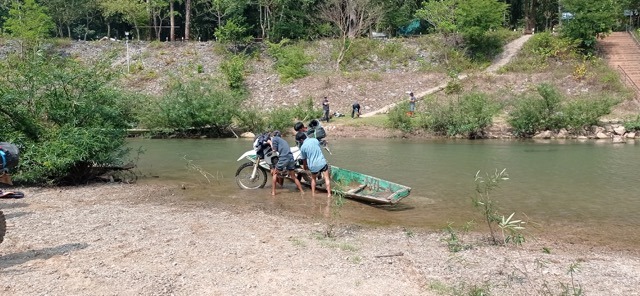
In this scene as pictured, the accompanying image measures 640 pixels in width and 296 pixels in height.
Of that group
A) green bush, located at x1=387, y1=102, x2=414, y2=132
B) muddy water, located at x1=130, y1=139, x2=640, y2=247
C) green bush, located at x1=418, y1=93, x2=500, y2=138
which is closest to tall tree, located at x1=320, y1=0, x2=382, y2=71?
Answer: green bush, located at x1=387, y1=102, x2=414, y2=132

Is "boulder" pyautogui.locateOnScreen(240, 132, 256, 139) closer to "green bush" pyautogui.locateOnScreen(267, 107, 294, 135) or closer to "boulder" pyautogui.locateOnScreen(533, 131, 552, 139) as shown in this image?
"green bush" pyautogui.locateOnScreen(267, 107, 294, 135)

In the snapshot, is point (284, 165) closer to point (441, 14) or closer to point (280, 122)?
point (280, 122)

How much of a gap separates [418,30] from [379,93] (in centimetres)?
2074

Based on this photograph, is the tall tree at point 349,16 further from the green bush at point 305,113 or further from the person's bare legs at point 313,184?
the person's bare legs at point 313,184

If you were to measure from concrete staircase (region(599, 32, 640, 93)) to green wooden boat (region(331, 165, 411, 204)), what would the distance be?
3049 centimetres

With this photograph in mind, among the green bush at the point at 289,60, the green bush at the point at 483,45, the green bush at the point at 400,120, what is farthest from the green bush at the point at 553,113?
the green bush at the point at 289,60

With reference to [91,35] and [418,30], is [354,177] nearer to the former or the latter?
[418,30]

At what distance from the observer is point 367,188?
13.0m

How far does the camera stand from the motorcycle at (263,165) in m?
13.7

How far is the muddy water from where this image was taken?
443 inches

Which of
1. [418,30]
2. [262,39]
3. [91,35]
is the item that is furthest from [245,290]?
[91,35]

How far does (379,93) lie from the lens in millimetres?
38719

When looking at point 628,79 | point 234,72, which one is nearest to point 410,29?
point 234,72

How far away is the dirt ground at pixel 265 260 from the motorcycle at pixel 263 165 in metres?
3.18
